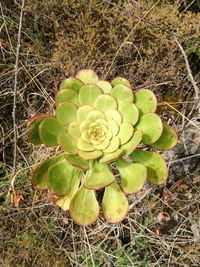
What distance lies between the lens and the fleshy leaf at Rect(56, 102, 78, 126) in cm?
133

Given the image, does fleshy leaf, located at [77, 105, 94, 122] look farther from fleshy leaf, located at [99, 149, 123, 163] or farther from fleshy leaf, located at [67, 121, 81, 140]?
fleshy leaf, located at [99, 149, 123, 163]

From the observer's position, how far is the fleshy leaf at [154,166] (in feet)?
4.42

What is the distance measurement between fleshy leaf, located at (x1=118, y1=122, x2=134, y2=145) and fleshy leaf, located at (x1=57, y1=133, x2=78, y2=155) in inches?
5.6

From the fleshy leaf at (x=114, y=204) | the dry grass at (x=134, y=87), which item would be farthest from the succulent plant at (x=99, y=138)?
the dry grass at (x=134, y=87)

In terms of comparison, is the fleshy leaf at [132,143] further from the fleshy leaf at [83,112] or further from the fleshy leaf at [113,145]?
the fleshy leaf at [83,112]

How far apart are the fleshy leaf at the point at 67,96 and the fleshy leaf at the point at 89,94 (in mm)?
22

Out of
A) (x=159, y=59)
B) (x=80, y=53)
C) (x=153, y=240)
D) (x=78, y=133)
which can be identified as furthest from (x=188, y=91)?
(x=78, y=133)

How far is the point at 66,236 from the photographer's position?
1862 millimetres

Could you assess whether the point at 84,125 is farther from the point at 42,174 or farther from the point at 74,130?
the point at 42,174

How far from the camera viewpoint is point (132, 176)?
132 centimetres

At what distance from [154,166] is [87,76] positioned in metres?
0.36

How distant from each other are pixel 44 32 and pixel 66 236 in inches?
36.2

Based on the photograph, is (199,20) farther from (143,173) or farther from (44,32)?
(143,173)

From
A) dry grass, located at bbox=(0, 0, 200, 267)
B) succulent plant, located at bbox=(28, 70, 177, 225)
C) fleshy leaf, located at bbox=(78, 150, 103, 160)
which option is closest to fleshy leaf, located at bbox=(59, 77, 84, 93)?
succulent plant, located at bbox=(28, 70, 177, 225)
